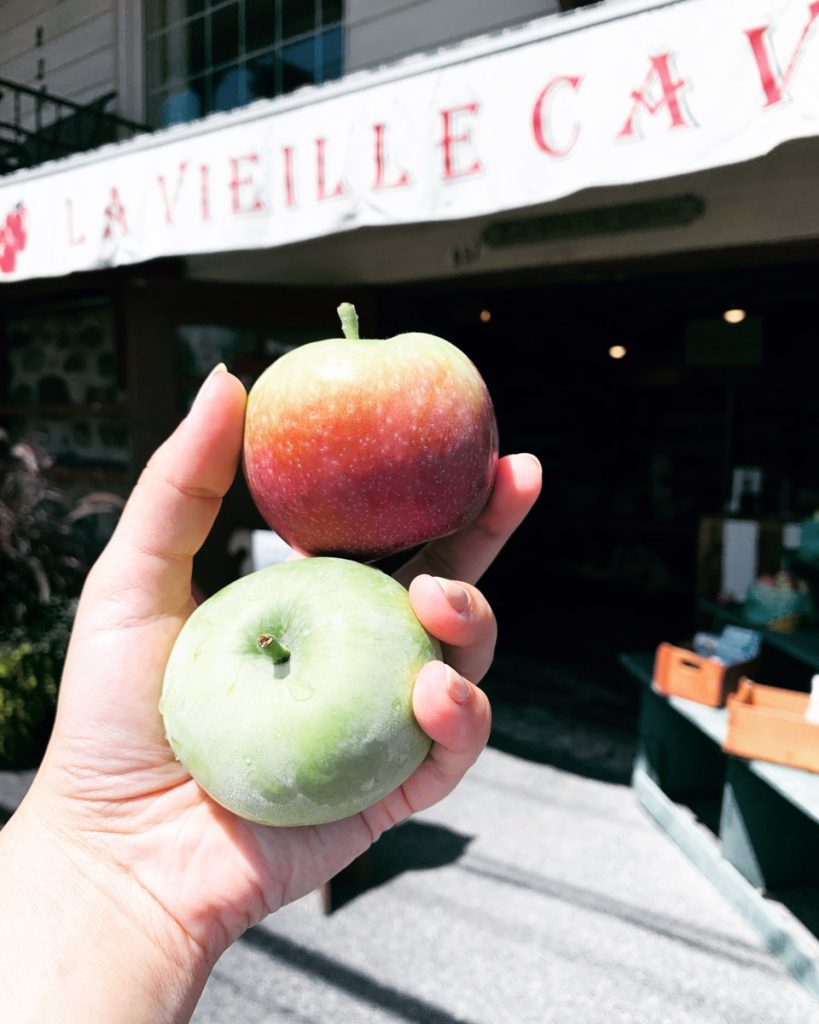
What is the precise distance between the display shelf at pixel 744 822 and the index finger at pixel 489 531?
1719 mm

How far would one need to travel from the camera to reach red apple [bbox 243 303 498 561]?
111 cm

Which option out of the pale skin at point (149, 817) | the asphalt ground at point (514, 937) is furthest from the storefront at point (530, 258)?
the asphalt ground at point (514, 937)

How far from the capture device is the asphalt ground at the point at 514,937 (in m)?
2.46

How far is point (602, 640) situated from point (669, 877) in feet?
11.3

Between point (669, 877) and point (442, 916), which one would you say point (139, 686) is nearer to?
point (442, 916)

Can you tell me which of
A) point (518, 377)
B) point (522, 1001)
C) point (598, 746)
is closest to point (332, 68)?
point (518, 377)

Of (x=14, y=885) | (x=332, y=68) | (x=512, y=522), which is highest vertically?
(x=332, y=68)

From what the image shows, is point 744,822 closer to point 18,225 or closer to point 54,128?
point 18,225

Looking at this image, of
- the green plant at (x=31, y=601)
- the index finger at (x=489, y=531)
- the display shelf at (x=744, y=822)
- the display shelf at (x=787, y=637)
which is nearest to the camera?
the index finger at (x=489, y=531)

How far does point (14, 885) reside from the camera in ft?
4.03

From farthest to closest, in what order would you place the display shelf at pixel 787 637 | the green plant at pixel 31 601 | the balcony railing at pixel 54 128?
1. the balcony railing at pixel 54 128
2. the green plant at pixel 31 601
3. the display shelf at pixel 787 637

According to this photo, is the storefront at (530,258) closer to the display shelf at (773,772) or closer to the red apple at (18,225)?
the red apple at (18,225)

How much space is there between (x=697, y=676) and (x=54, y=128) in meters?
6.81

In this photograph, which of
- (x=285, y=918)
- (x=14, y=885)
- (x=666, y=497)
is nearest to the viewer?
(x=14, y=885)
